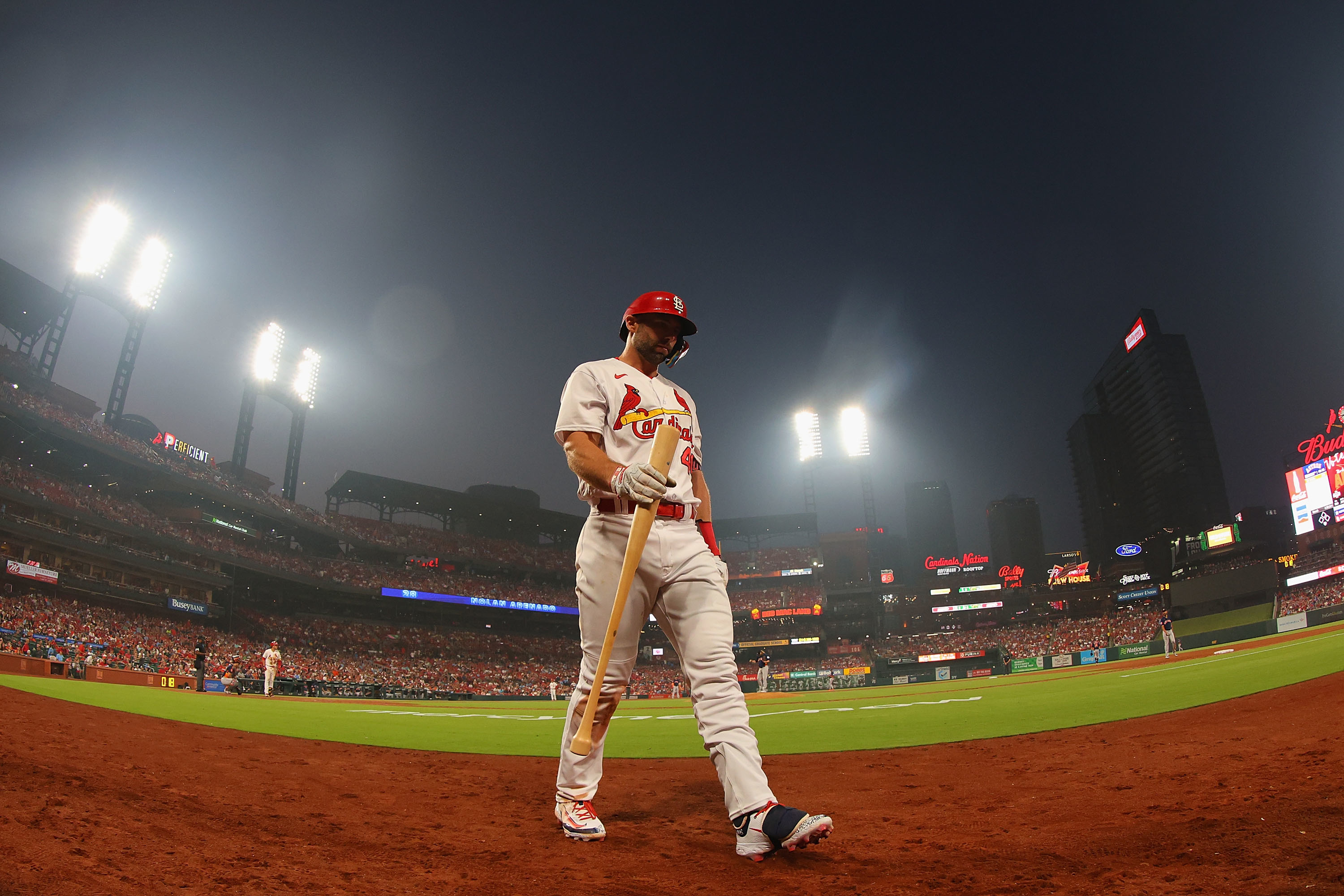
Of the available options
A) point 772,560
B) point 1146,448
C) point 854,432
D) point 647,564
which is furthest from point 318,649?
point 1146,448

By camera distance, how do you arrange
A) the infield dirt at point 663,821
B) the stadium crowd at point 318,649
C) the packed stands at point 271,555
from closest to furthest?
the infield dirt at point 663,821, the stadium crowd at point 318,649, the packed stands at point 271,555

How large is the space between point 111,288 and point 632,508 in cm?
4365

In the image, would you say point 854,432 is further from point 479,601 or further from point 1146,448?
point 1146,448

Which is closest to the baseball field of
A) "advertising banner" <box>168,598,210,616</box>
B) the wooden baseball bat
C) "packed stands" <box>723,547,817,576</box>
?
the wooden baseball bat

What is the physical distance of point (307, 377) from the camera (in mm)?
43688

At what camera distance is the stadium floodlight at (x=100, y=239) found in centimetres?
3403

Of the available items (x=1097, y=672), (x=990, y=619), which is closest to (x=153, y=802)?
(x=1097, y=672)

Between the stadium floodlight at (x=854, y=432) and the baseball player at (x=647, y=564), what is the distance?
5254 cm

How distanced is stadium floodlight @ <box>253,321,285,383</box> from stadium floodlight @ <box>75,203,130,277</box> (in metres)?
7.75

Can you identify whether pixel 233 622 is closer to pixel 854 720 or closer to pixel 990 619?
pixel 854 720

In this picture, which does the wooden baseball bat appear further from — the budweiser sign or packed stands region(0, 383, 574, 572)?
the budweiser sign

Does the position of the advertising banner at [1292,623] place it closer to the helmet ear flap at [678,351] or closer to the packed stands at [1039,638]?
the packed stands at [1039,638]

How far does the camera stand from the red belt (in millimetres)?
3236

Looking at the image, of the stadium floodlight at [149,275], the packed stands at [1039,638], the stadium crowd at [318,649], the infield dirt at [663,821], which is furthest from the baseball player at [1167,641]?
the stadium floodlight at [149,275]
